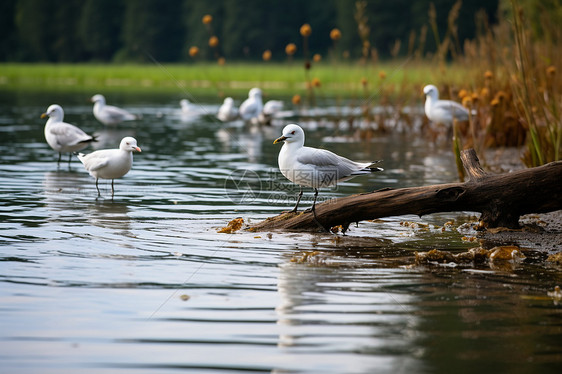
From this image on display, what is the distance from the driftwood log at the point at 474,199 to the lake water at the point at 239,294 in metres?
0.26

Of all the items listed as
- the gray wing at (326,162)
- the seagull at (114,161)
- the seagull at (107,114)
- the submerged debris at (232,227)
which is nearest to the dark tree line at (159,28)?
the seagull at (107,114)

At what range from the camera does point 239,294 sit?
5.34 meters

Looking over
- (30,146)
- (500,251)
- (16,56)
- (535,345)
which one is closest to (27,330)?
(535,345)

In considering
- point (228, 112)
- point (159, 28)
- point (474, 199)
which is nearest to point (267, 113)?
point (228, 112)

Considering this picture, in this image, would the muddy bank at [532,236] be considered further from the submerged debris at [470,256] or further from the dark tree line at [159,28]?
the dark tree line at [159,28]

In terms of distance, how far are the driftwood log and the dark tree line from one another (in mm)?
61455

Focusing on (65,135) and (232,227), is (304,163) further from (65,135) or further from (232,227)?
(65,135)

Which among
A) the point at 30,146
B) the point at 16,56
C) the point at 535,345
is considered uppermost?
the point at 16,56

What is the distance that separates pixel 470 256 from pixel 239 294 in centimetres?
210

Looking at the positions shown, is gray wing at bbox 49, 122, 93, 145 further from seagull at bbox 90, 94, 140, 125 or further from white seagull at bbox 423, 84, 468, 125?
seagull at bbox 90, 94, 140, 125

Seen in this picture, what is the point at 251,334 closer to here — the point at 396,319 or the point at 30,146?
the point at 396,319

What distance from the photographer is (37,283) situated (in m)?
5.55

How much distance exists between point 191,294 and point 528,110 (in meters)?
4.71

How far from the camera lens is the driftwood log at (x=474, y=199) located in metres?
7.10
